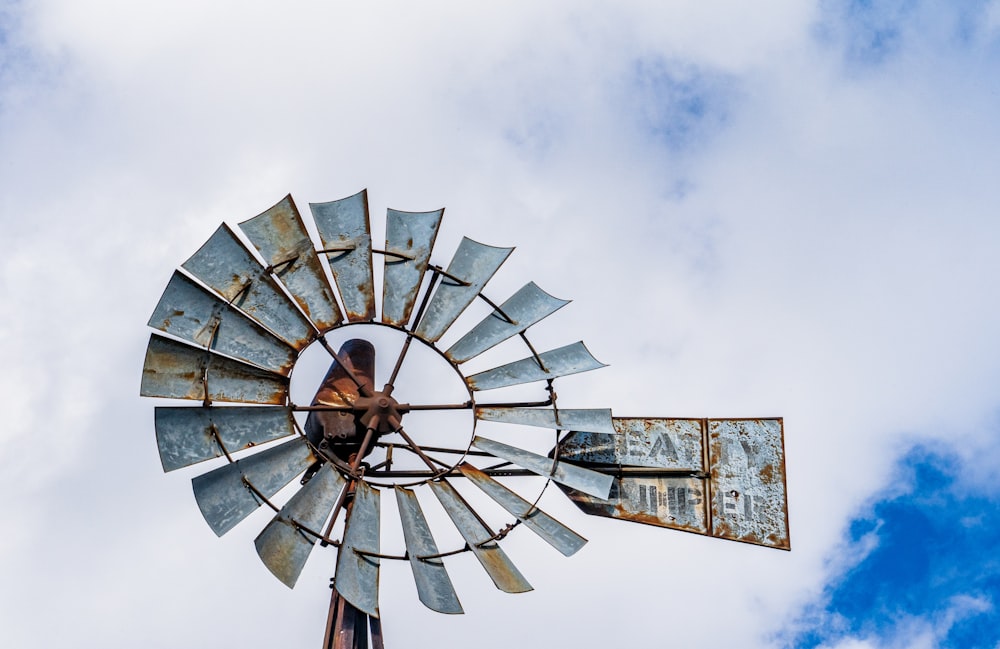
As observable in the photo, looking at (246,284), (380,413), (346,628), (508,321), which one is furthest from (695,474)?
(246,284)

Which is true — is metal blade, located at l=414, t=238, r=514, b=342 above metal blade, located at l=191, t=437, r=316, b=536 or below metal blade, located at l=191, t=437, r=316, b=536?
above

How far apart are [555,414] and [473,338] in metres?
0.73

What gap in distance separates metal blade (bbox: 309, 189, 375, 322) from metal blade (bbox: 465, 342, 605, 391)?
2.98 feet

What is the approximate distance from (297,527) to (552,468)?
173cm

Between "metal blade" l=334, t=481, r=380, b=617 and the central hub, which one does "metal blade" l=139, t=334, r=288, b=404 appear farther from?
"metal blade" l=334, t=481, r=380, b=617

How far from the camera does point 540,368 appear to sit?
8.41 meters

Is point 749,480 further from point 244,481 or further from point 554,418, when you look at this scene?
point 244,481

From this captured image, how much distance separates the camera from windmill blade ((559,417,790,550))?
8.48m

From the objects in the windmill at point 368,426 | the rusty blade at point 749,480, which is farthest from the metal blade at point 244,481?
the rusty blade at point 749,480

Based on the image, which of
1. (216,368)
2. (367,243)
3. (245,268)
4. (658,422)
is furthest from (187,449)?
(658,422)

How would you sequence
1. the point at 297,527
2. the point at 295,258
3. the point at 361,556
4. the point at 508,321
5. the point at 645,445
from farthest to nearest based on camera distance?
the point at 645,445 → the point at 508,321 → the point at 295,258 → the point at 361,556 → the point at 297,527

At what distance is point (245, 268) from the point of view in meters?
7.71

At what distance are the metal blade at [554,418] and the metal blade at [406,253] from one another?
86 centimetres

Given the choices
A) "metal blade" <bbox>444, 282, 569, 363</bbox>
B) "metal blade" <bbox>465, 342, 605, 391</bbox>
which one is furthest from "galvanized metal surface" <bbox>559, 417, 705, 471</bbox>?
"metal blade" <bbox>444, 282, 569, 363</bbox>
